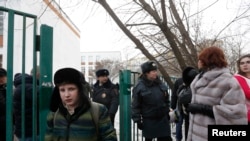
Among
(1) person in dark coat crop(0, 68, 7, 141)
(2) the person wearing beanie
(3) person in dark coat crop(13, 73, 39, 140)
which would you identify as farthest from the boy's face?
(1) person in dark coat crop(0, 68, 7, 141)

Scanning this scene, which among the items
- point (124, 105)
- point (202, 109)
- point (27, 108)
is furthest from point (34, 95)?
point (124, 105)

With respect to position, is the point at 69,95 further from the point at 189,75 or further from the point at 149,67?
the point at 149,67

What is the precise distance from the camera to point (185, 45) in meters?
6.54

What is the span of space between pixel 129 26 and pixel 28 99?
10.4 feet

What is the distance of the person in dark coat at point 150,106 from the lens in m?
4.30

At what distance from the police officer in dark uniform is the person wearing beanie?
11.9ft

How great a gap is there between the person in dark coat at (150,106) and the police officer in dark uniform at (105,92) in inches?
67.0

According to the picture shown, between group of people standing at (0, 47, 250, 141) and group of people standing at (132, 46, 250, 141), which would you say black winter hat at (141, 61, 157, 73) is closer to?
group of people standing at (0, 47, 250, 141)

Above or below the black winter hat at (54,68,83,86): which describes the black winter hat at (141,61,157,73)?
above

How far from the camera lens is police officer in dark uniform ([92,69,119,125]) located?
604 centimetres

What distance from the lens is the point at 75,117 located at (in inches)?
89.2

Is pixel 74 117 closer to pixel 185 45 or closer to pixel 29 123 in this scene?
pixel 29 123

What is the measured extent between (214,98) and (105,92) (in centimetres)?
350

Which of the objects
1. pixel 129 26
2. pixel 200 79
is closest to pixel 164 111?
pixel 200 79
